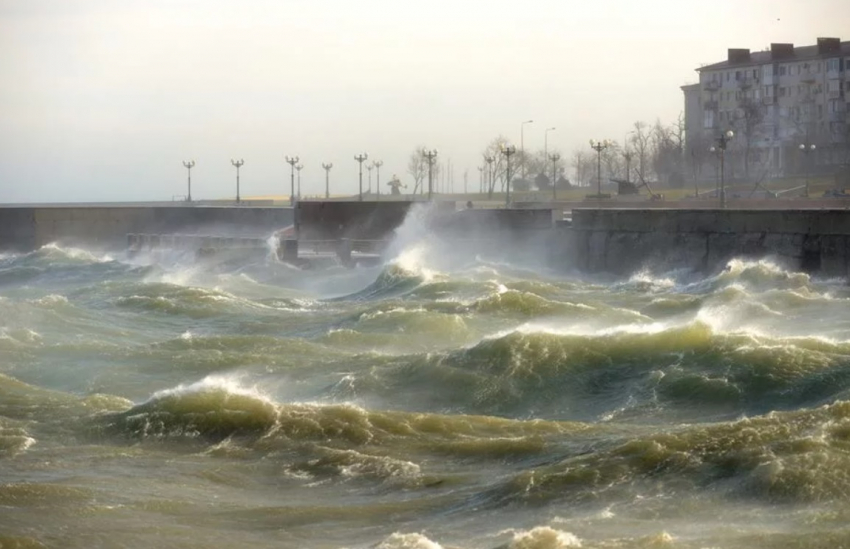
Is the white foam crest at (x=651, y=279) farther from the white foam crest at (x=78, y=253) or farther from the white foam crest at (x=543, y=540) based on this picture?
the white foam crest at (x=543, y=540)

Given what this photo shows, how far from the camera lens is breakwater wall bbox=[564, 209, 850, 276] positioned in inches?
1031

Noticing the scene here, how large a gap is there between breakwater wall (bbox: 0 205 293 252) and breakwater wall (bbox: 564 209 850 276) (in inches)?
684

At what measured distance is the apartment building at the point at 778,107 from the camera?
8181cm

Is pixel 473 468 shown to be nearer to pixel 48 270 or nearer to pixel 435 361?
pixel 435 361

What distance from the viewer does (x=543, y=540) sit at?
315 inches

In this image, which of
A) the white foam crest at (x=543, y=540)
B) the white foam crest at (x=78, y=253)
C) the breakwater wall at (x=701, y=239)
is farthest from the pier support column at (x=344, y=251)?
the white foam crest at (x=543, y=540)

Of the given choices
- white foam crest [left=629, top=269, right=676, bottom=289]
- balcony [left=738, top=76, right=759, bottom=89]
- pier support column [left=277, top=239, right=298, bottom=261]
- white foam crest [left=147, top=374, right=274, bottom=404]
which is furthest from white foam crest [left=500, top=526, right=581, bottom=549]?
balcony [left=738, top=76, right=759, bottom=89]

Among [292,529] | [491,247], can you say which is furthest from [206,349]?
[491,247]

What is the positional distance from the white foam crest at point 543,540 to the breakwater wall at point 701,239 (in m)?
18.8

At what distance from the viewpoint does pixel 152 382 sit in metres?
15.8

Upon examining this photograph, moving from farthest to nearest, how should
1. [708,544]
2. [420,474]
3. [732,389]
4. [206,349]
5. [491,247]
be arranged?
[491,247]
[206,349]
[732,389]
[420,474]
[708,544]

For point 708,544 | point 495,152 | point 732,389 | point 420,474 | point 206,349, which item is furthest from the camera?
point 495,152

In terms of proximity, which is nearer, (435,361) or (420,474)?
(420,474)

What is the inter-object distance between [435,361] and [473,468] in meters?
4.88
